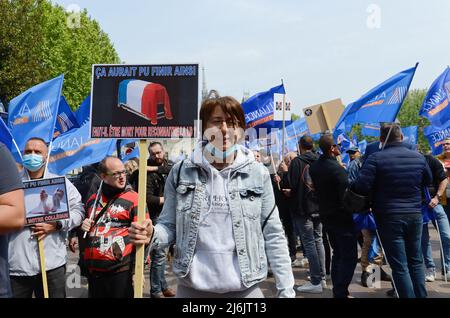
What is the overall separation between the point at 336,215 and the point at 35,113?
11.6 feet

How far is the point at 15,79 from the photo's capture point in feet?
71.6

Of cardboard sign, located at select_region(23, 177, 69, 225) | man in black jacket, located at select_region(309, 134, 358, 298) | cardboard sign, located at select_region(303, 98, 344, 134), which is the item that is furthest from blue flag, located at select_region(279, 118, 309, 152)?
cardboard sign, located at select_region(23, 177, 69, 225)

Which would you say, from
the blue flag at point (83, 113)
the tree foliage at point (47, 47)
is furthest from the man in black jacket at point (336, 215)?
the tree foliage at point (47, 47)

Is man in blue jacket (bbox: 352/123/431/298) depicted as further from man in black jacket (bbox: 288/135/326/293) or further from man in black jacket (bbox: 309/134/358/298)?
man in black jacket (bbox: 288/135/326/293)

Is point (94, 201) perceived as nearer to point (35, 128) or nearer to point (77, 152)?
point (35, 128)

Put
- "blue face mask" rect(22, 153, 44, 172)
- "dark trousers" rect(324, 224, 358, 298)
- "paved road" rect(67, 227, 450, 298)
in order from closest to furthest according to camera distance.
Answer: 1. "blue face mask" rect(22, 153, 44, 172)
2. "dark trousers" rect(324, 224, 358, 298)
3. "paved road" rect(67, 227, 450, 298)

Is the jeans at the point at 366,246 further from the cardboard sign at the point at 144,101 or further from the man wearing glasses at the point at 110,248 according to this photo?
the cardboard sign at the point at 144,101

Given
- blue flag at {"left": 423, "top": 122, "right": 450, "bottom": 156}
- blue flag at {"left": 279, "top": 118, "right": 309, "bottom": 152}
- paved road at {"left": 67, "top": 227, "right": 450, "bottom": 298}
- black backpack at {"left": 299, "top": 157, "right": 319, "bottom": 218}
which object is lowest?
paved road at {"left": 67, "top": 227, "right": 450, "bottom": 298}

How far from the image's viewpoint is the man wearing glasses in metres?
4.12

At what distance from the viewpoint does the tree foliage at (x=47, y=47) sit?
21.8 meters

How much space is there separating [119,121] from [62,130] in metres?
5.44
